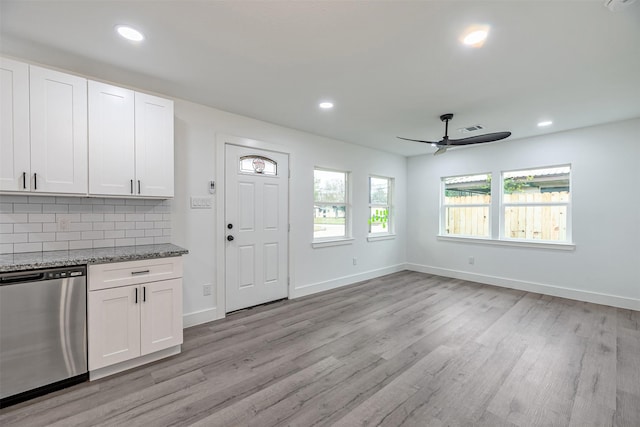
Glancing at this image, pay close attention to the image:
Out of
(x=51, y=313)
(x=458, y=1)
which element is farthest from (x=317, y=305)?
(x=458, y=1)

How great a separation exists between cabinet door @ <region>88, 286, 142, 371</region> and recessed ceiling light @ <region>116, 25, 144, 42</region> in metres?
1.91

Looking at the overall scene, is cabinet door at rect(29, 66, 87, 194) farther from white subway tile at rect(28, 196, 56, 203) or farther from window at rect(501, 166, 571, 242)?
window at rect(501, 166, 571, 242)

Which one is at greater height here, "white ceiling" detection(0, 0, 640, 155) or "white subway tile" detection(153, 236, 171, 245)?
"white ceiling" detection(0, 0, 640, 155)

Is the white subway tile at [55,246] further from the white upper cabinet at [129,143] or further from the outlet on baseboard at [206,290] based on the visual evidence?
the outlet on baseboard at [206,290]

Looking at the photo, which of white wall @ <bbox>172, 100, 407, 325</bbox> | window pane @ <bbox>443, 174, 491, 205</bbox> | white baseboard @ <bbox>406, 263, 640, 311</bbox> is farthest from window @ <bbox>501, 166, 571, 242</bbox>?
white wall @ <bbox>172, 100, 407, 325</bbox>

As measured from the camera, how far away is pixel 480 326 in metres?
3.25

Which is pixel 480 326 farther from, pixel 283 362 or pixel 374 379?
pixel 283 362

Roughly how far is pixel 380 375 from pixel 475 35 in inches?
104

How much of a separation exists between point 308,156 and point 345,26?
8.52ft

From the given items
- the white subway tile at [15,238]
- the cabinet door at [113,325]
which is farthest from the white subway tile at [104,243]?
the cabinet door at [113,325]

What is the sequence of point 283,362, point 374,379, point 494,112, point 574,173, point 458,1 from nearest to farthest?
point 458,1, point 374,379, point 283,362, point 494,112, point 574,173

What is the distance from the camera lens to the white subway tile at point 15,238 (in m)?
2.28

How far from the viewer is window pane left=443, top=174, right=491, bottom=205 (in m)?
5.18

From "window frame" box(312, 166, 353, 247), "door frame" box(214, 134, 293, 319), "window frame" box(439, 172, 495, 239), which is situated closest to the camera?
"door frame" box(214, 134, 293, 319)
